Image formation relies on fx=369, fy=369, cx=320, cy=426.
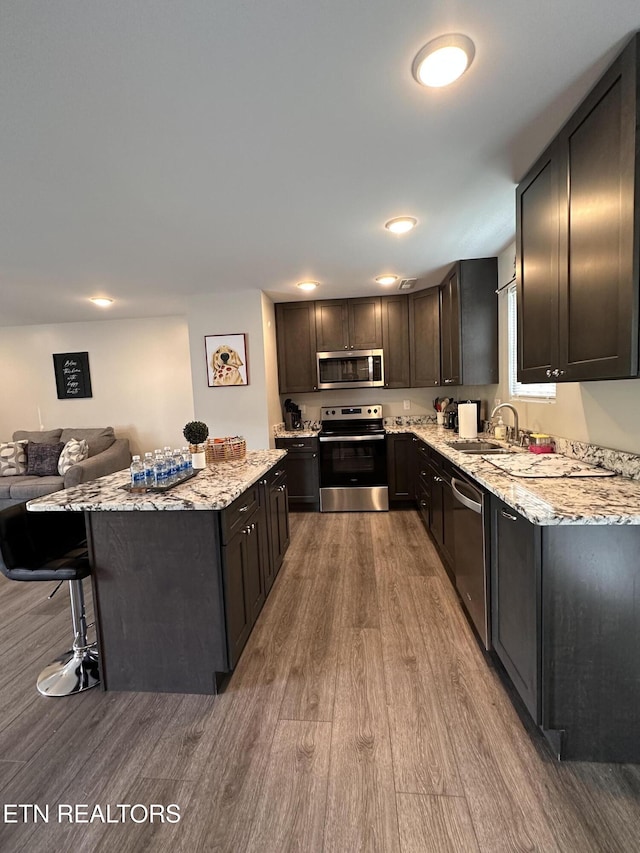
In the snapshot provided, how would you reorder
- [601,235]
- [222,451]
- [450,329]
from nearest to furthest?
1. [601,235]
2. [222,451]
3. [450,329]

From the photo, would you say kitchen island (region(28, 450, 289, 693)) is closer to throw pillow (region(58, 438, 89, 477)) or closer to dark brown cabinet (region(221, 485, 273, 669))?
dark brown cabinet (region(221, 485, 273, 669))

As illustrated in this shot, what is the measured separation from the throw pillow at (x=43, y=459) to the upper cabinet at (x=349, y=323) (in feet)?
11.5

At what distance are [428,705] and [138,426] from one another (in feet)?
16.0

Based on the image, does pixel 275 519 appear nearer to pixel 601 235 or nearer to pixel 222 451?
pixel 222 451

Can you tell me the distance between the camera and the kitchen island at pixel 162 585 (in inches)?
64.7

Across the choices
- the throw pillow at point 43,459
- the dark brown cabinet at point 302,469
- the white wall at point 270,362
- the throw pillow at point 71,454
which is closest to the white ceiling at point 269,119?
the white wall at point 270,362

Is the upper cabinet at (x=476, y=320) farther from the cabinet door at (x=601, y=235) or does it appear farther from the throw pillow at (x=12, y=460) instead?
the throw pillow at (x=12, y=460)

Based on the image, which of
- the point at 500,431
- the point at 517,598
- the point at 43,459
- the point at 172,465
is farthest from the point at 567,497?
the point at 43,459

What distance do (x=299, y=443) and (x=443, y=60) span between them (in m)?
3.26

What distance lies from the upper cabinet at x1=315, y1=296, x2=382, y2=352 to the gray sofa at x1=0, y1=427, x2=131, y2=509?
9.80 ft

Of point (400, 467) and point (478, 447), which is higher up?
point (478, 447)

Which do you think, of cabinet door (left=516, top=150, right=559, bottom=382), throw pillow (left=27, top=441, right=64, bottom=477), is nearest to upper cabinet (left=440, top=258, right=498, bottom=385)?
cabinet door (left=516, top=150, right=559, bottom=382)

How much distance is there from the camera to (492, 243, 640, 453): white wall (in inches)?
67.1

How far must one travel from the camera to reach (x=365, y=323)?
4.32 m
